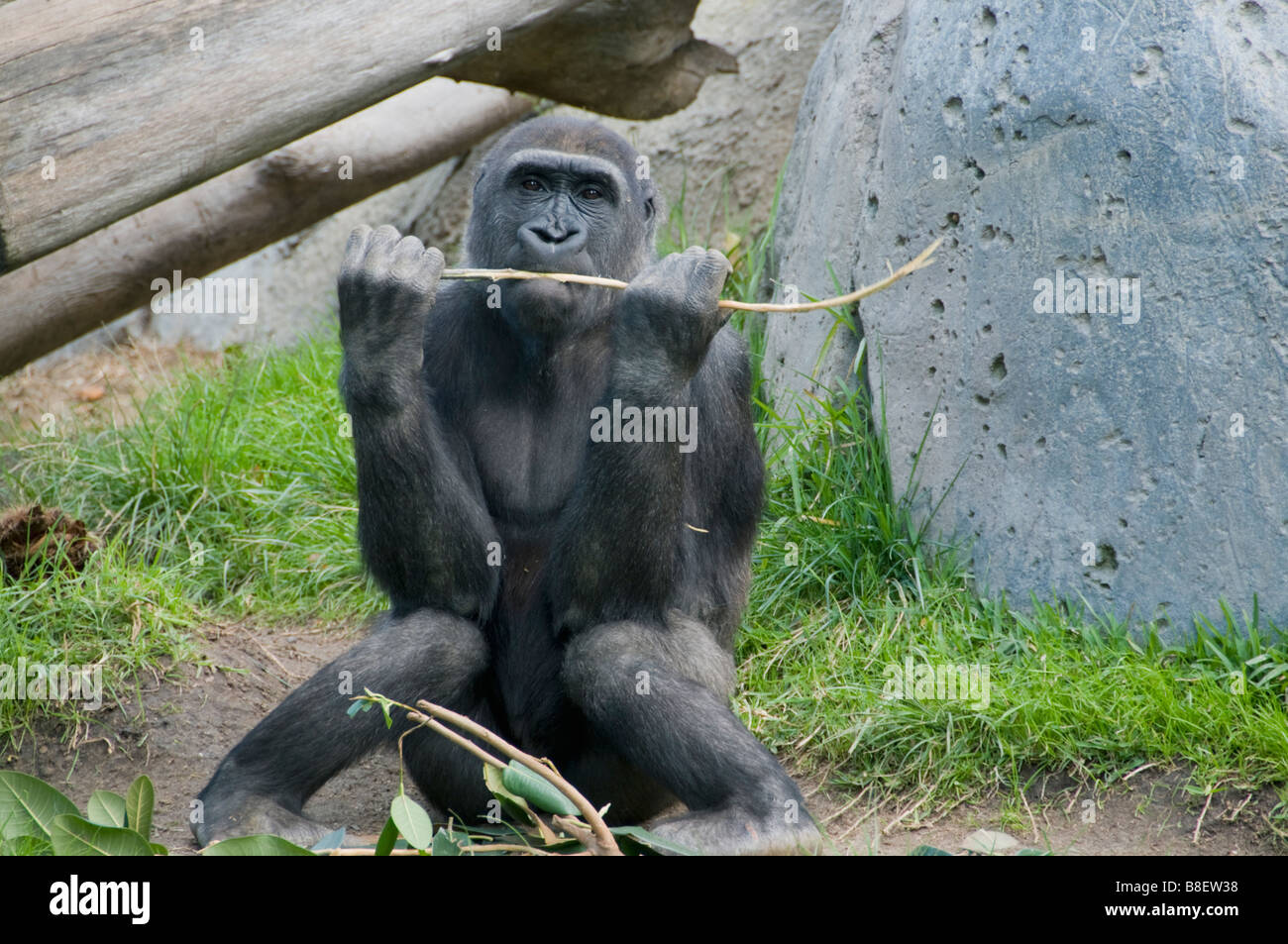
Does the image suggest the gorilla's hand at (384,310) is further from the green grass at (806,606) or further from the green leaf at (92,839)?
the green grass at (806,606)

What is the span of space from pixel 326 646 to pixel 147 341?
4.84 meters

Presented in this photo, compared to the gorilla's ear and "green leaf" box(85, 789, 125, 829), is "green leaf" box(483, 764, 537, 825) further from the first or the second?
the gorilla's ear

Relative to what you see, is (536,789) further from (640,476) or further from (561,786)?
(640,476)

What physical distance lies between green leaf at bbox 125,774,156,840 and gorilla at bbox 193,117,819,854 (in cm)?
30

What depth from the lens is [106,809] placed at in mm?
3904

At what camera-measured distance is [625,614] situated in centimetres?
438

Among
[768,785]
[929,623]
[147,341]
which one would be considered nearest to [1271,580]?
[929,623]

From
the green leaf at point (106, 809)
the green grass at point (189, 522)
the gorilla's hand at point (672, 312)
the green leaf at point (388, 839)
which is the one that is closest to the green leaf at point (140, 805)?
the green leaf at point (106, 809)

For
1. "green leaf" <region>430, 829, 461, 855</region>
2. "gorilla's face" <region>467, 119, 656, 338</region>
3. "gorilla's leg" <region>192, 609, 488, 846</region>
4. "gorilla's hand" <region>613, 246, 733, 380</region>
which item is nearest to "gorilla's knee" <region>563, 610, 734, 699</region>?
"gorilla's leg" <region>192, 609, 488, 846</region>

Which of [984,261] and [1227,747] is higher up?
[984,261]

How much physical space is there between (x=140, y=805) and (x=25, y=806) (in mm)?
340

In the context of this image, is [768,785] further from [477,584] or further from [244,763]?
[244,763]

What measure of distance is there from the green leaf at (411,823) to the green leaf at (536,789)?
0.85ft

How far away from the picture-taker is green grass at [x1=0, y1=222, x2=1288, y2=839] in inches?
188
